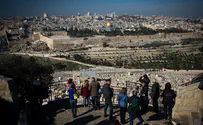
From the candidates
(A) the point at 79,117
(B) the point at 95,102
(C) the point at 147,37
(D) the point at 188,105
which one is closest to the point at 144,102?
(D) the point at 188,105

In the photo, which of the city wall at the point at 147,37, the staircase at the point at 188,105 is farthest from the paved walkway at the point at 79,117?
the city wall at the point at 147,37

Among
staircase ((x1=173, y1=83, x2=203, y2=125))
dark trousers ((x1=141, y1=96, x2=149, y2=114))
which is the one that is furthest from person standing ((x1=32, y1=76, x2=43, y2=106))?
staircase ((x1=173, y1=83, x2=203, y2=125))

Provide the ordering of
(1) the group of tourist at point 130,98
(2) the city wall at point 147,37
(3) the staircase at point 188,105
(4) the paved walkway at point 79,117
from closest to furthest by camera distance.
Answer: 1. (3) the staircase at point 188,105
2. (1) the group of tourist at point 130,98
3. (4) the paved walkway at point 79,117
4. (2) the city wall at point 147,37

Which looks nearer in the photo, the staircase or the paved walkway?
the staircase

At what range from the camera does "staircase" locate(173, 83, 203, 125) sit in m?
5.29

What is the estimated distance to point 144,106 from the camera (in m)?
6.45

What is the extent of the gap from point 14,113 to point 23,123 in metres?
1.59

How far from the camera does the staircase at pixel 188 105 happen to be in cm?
529

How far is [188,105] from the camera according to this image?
5.42 m

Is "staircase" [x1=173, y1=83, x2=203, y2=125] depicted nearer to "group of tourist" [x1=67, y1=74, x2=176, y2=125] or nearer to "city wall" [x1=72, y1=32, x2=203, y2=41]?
"group of tourist" [x1=67, y1=74, x2=176, y2=125]

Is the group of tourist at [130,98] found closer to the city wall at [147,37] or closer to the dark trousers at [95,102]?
the dark trousers at [95,102]

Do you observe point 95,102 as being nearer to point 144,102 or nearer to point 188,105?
point 144,102

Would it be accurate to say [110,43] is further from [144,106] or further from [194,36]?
[144,106]

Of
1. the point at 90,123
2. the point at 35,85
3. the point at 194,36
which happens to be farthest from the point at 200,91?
the point at 194,36
